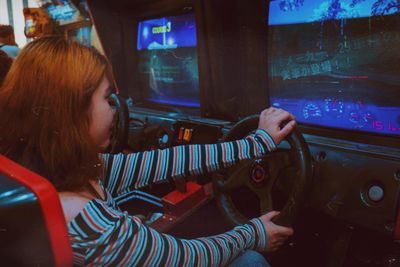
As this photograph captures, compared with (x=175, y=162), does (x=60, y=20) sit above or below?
above

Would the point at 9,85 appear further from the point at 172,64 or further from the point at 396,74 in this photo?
the point at 172,64

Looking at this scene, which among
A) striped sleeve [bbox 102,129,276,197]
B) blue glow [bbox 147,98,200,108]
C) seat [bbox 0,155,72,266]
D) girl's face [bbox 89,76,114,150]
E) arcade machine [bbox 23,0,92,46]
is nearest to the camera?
seat [bbox 0,155,72,266]

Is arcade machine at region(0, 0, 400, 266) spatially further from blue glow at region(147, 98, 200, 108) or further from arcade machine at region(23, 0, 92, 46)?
arcade machine at region(23, 0, 92, 46)

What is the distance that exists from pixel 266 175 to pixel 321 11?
81 cm

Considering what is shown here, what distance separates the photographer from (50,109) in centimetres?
102

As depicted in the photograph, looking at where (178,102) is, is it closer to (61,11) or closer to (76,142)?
(76,142)

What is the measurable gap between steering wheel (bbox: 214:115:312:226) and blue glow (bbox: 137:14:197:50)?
106cm

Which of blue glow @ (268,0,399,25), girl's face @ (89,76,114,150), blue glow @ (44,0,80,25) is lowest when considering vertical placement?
girl's face @ (89,76,114,150)

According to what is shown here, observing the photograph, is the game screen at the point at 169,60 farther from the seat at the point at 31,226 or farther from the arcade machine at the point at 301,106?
the seat at the point at 31,226

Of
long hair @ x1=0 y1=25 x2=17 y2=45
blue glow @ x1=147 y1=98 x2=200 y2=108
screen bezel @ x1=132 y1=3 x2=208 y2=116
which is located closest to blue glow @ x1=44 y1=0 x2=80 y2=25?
long hair @ x1=0 y1=25 x2=17 y2=45

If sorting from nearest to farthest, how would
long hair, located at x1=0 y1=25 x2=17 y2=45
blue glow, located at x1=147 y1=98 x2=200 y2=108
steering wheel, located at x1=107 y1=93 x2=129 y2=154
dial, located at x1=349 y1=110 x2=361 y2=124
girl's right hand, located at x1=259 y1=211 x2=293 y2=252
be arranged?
girl's right hand, located at x1=259 y1=211 x2=293 y2=252
dial, located at x1=349 y1=110 x2=361 y2=124
steering wheel, located at x1=107 y1=93 x2=129 y2=154
blue glow, located at x1=147 y1=98 x2=200 y2=108
long hair, located at x1=0 y1=25 x2=17 y2=45

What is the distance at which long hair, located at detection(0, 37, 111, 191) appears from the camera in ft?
3.36

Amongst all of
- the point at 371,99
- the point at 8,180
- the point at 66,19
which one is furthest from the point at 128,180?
the point at 66,19

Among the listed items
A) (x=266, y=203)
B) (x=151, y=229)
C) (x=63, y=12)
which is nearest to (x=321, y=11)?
(x=266, y=203)
